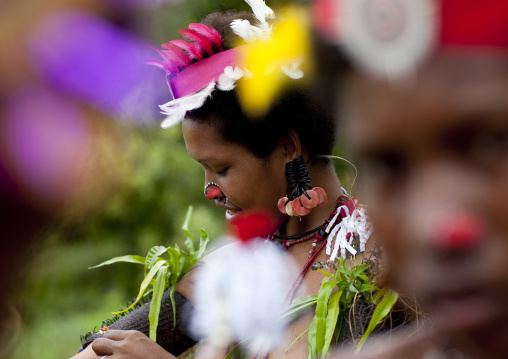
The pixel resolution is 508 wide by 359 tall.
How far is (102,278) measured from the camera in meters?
6.70

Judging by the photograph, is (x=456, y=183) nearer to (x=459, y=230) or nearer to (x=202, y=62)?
(x=459, y=230)

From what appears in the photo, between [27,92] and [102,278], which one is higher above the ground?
[27,92]

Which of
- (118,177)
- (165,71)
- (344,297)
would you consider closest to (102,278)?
(165,71)

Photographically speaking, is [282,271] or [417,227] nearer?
[417,227]

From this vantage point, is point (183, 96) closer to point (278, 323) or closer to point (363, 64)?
point (278, 323)

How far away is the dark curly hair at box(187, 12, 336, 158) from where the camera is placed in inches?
103

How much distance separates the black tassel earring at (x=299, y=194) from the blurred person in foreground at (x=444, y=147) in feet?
4.47

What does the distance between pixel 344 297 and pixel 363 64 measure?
4.07ft

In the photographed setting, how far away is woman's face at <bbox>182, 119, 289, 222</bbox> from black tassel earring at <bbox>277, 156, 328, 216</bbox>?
43 mm

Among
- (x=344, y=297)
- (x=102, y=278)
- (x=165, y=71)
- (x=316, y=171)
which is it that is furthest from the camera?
(x=102, y=278)

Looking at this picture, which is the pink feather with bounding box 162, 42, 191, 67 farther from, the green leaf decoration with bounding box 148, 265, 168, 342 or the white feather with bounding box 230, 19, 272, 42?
the green leaf decoration with bounding box 148, 265, 168, 342

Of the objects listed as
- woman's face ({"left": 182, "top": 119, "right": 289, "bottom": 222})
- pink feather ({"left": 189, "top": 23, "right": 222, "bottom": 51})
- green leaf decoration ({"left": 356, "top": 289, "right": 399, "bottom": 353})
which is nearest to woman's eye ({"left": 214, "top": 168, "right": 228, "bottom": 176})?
woman's face ({"left": 182, "top": 119, "right": 289, "bottom": 222})

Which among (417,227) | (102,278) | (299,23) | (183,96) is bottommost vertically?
(102,278)

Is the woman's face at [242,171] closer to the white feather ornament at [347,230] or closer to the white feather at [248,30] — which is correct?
the white feather ornament at [347,230]
